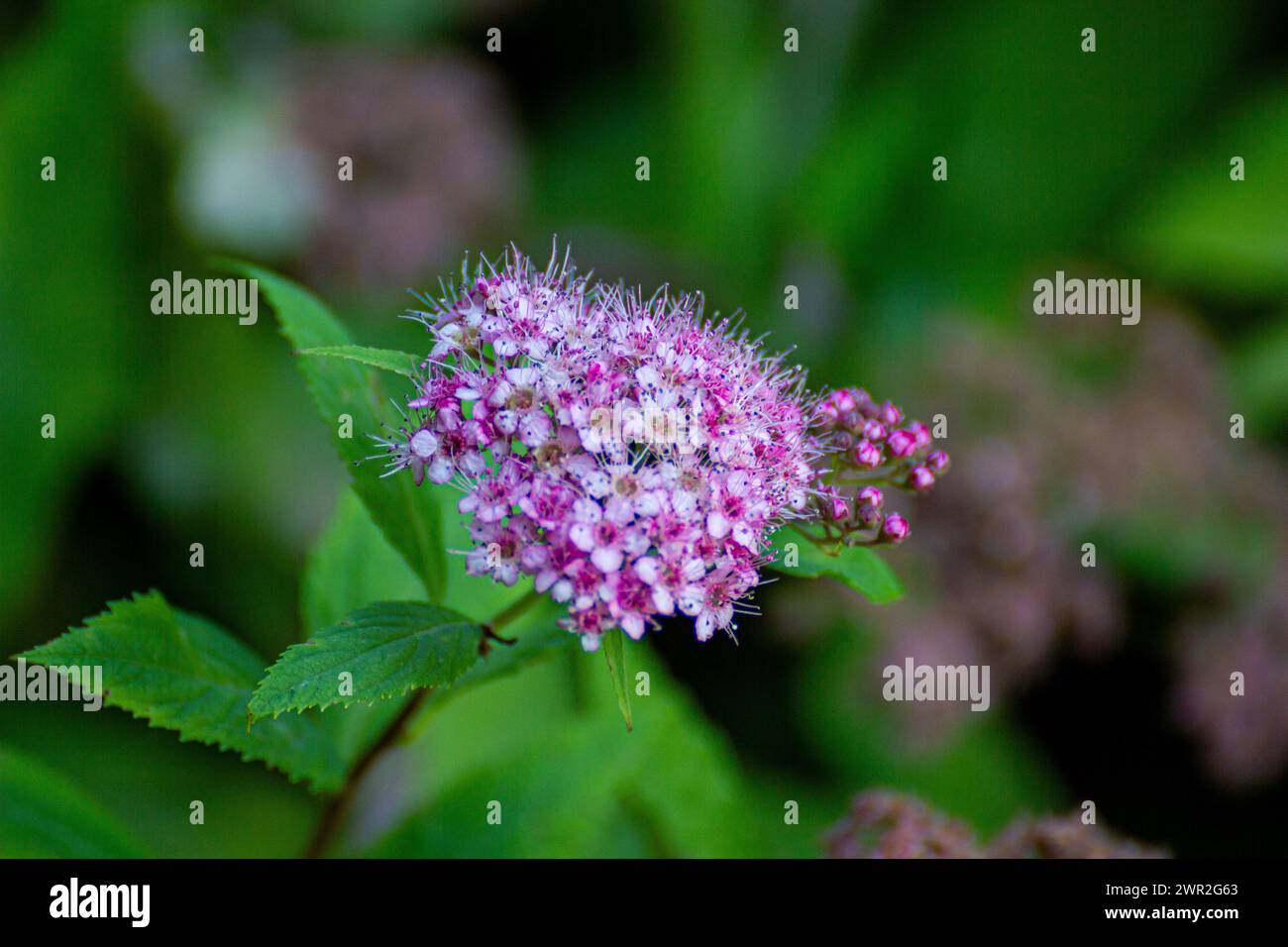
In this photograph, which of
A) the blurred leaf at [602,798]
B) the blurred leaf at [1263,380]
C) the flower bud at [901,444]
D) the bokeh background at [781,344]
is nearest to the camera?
the flower bud at [901,444]

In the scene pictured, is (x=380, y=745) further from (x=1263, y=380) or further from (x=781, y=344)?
(x=1263, y=380)

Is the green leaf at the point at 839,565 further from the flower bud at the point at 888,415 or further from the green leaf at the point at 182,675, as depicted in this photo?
the green leaf at the point at 182,675

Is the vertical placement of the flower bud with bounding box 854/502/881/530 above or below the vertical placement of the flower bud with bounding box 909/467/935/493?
below

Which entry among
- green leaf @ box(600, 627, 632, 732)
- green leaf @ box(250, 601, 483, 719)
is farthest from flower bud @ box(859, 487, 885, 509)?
green leaf @ box(250, 601, 483, 719)

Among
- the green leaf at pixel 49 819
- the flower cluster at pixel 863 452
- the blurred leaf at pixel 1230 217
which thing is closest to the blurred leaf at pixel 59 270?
the green leaf at pixel 49 819

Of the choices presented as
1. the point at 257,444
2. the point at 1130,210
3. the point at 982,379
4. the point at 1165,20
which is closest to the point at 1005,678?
the point at 982,379

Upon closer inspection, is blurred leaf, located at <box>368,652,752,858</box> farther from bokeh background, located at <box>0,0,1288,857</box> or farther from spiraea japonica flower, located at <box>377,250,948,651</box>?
spiraea japonica flower, located at <box>377,250,948,651</box>
